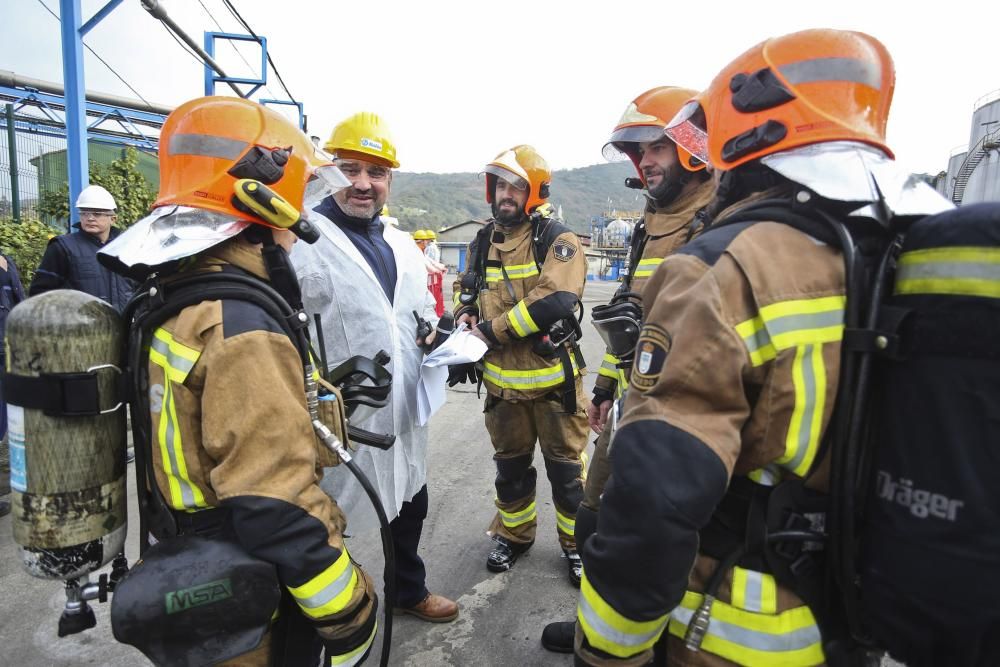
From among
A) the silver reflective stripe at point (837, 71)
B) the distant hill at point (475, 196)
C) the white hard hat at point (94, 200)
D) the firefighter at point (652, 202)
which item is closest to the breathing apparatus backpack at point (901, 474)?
the silver reflective stripe at point (837, 71)

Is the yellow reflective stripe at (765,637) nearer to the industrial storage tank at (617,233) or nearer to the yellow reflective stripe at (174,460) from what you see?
the yellow reflective stripe at (174,460)

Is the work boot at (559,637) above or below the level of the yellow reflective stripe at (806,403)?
below

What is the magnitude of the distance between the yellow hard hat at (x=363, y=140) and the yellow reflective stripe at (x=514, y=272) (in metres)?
1.08

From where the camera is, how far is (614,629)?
3.97ft

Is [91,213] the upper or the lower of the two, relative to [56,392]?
upper

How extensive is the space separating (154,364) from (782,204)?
154cm

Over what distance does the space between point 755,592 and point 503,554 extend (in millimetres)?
2273

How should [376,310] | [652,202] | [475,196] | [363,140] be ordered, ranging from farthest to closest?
[475,196] → [652,202] → [363,140] → [376,310]

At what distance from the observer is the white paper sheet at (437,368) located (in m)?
2.53

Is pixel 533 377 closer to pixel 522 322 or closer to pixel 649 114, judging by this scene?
pixel 522 322

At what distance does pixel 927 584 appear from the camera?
1019 millimetres

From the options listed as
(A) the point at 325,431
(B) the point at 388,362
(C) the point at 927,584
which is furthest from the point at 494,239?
(C) the point at 927,584

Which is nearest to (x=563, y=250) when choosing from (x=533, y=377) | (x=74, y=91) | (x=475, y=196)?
(x=533, y=377)

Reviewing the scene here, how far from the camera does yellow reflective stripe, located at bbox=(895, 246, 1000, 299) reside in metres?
0.95
